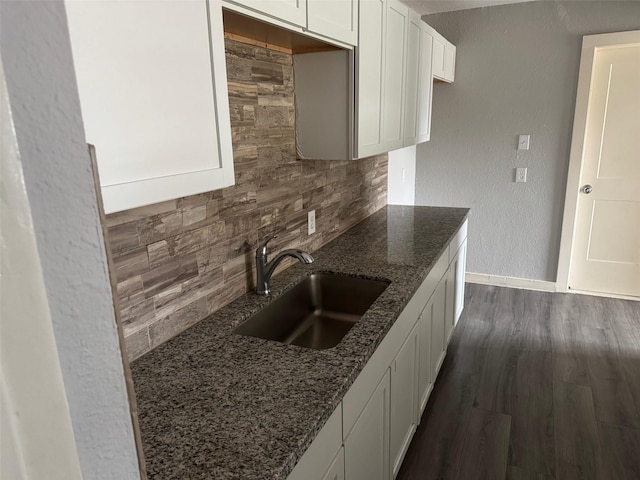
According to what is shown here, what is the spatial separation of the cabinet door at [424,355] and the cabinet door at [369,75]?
2.66ft

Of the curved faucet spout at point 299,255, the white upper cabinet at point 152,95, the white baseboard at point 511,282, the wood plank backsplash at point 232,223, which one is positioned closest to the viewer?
the white upper cabinet at point 152,95

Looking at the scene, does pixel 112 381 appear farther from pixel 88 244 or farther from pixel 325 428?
pixel 325 428

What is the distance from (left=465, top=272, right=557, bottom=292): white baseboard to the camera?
3971 mm

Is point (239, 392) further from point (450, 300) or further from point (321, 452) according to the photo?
point (450, 300)

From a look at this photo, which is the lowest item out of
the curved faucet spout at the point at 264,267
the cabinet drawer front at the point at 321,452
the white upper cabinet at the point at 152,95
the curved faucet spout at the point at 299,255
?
the cabinet drawer front at the point at 321,452

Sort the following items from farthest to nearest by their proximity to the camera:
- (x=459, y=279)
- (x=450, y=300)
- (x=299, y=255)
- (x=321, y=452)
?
(x=459, y=279) → (x=450, y=300) → (x=299, y=255) → (x=321, y=452)

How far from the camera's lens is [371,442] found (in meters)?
1.47

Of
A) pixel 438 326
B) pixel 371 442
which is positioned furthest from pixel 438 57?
pixel 371 442

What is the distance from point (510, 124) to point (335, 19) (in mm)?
2695

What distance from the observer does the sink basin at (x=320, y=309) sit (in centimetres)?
179

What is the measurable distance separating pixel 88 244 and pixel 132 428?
0.61 feet

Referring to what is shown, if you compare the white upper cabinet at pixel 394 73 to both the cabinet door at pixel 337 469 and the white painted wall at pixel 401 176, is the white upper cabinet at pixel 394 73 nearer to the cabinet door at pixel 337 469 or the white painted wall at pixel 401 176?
the white painted wall at pixel 401 176

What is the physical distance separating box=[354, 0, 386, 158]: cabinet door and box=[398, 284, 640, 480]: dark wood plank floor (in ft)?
4.88

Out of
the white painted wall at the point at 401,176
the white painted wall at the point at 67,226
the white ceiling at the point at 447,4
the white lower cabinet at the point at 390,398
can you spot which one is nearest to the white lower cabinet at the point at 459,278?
the white lower cabinet at the point at 390,398
